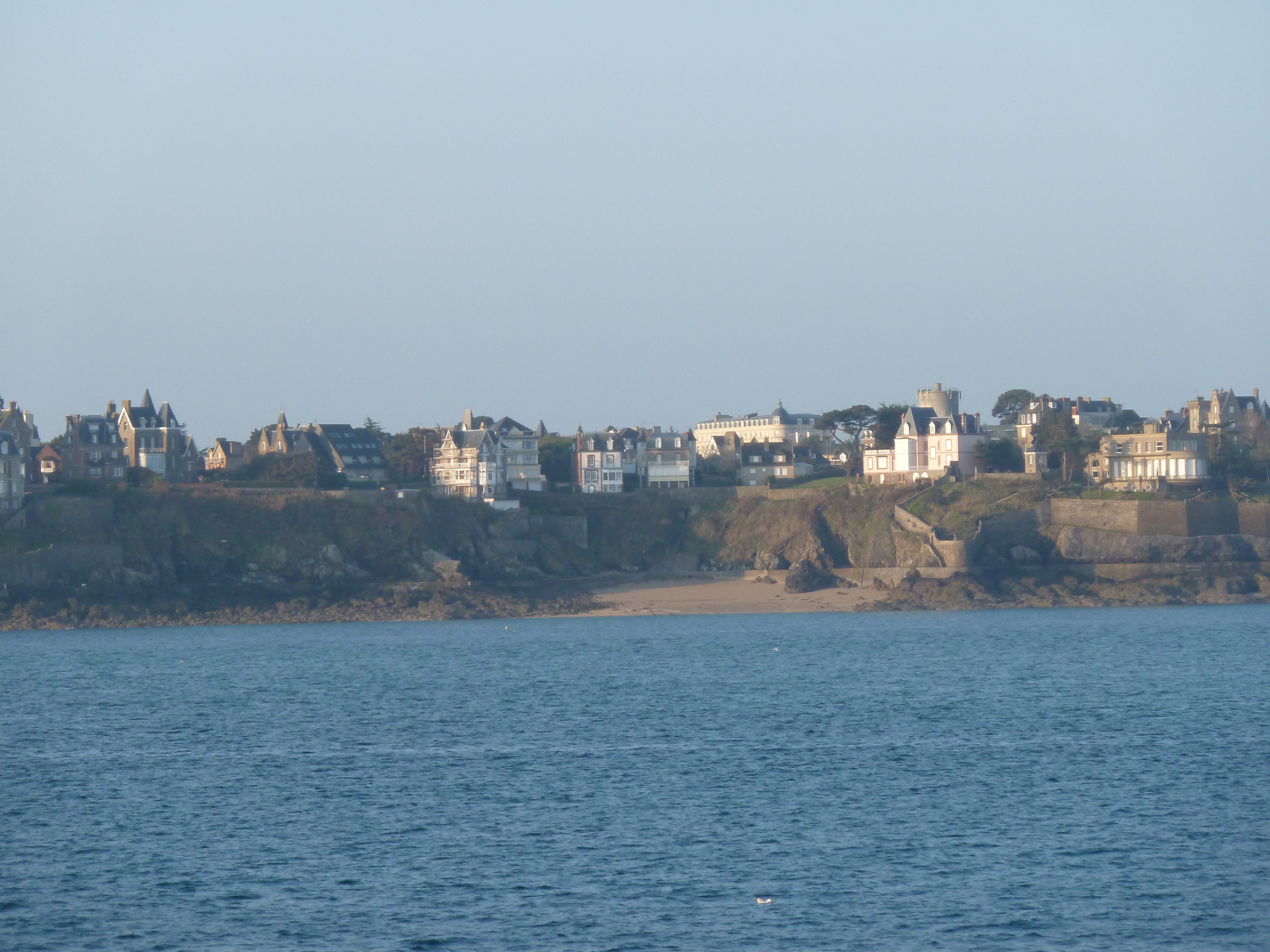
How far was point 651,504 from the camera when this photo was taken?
294 feet

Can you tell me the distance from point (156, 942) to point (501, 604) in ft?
188

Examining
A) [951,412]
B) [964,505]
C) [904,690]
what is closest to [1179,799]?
[904,690]

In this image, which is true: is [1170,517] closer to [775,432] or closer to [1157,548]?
[1157,548]

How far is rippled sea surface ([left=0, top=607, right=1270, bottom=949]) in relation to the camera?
2139 centimetres

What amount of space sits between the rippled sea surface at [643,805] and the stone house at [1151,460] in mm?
31746

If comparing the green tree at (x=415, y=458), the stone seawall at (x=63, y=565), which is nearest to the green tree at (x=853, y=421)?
the green tree at (x=415, y=458)

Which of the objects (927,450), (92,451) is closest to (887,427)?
(927,450)

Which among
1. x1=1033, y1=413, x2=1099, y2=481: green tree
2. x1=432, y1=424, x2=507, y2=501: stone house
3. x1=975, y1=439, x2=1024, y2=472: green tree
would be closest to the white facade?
x1=432, y1=424, x2=507, y2=501: stone house

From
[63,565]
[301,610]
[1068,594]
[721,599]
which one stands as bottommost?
[1068,594]

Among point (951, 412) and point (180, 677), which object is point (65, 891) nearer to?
point (180, 677)

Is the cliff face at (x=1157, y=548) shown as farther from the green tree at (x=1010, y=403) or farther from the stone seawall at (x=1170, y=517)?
the green tree at (x=1010, y=403)

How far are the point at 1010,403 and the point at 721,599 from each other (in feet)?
221

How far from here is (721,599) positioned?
78.9 m

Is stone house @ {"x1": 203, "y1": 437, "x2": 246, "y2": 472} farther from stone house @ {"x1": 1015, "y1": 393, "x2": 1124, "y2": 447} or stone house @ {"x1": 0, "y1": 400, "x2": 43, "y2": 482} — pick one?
stone house @ {"x1": 1015, "y1": 393, "x2": 1124, "y2": 447}
